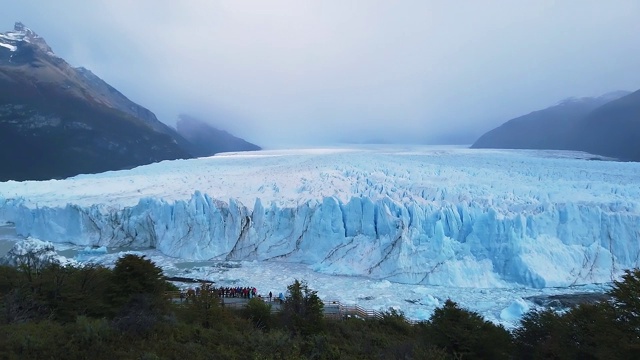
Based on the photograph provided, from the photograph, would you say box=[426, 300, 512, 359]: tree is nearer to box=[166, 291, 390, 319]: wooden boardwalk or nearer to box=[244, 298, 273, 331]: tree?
box=[166, 291, 390, 319]: wooden boardwalk

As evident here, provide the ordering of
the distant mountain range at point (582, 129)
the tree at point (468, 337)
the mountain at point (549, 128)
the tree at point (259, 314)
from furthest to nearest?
the mountain at point (549, 128) < the distant mountain range at point (582, 129) < the tree at point (259, 314) < the tree at point (468, 337)

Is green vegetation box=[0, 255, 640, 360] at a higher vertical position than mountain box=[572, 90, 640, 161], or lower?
lower

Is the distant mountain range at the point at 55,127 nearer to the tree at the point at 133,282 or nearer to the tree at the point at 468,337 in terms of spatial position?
the tree at the point at 133,282

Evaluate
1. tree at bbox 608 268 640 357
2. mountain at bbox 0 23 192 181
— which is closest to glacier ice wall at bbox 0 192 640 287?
tree at bbox 608 268 640 357

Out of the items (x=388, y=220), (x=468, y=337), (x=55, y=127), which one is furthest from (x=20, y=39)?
(x=468, y=337)

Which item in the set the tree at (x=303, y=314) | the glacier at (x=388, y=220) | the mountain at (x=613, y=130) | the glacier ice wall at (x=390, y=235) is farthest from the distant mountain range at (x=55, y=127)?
the mountain at (x=613, y=130)

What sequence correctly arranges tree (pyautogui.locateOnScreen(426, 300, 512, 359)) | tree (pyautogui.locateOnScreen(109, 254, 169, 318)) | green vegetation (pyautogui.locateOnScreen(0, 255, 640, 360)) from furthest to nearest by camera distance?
tree (pyautogui.locateOnScreen(109, 254, 169, 318)) → tree (pyautogui.locateOnScreen(426, 300, 512, 359)) → green vegetation (pyautogui.locateOnScreen(0, 255, 640, 360))

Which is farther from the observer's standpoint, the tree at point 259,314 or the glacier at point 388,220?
the glacier at point 388,220
